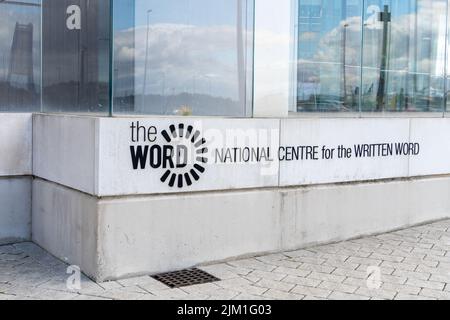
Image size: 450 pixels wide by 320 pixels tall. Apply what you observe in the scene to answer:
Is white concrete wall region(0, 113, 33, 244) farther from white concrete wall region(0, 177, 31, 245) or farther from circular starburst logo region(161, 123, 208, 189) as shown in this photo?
circular starburst logo region(161, 123, 208, 189)

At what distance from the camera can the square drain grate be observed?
5734 millimetres

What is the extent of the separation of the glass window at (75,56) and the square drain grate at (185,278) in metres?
1.70

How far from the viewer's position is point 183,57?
21.7 feet

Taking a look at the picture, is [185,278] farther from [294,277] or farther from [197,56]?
[197,56]

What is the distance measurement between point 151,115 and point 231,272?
1762 mm

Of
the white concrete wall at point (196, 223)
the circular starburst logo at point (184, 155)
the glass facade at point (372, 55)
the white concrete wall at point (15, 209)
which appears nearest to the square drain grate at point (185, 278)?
the white concrete wall at point (196, 223)

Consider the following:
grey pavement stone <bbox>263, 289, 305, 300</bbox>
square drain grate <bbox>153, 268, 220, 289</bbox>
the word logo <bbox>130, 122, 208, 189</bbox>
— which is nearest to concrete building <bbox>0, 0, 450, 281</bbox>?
the word logo <bbox>130, 122, 208, 189</bbox>

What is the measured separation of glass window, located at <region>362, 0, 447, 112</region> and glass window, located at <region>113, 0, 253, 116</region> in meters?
2.09

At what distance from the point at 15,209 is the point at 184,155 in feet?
7.89

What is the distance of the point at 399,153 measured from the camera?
8.12 m

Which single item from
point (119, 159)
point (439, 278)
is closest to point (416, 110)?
point (439, 278)

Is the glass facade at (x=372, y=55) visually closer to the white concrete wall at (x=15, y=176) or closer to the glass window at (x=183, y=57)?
the glass window at (x=183, y=57)

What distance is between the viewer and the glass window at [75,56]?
600cm

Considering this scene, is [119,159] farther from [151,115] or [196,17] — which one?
[196,17]
